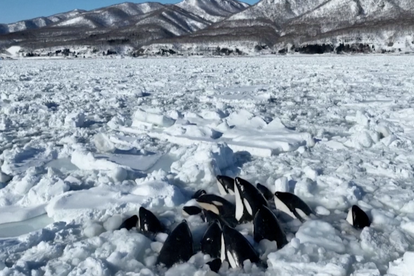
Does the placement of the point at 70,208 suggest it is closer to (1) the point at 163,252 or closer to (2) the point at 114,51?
(1) the point at 163,252

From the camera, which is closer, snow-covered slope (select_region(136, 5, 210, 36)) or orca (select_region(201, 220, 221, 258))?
orca (select_region(201, 220, 221, 258))

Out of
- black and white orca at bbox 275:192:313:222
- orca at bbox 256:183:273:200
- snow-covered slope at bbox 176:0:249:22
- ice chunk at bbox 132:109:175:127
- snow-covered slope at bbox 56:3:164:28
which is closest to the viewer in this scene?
black and white orca at bbox 275:192:313:222

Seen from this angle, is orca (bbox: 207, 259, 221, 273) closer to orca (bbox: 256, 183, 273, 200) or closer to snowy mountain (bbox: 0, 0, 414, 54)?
orca (bbox: 256, 183, 273, 200)

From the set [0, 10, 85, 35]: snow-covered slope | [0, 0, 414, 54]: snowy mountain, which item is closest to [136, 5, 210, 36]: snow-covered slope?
[0, 0, 414, 54]: snowy mountain

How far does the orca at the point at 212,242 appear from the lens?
2176 millimetres

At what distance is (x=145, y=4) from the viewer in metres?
156

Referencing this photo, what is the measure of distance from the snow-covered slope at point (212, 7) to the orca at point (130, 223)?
426 feet

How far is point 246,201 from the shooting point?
2592 mm

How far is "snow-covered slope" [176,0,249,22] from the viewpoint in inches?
5163

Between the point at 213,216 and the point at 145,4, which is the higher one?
the point at 145,4

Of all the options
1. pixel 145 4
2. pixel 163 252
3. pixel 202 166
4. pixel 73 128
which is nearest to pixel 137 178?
pixel 202 166

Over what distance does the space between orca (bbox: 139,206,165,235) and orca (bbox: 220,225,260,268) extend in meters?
0.54

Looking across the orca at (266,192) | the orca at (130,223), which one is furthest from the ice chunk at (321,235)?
the orca at (130,223)

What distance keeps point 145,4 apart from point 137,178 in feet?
540
